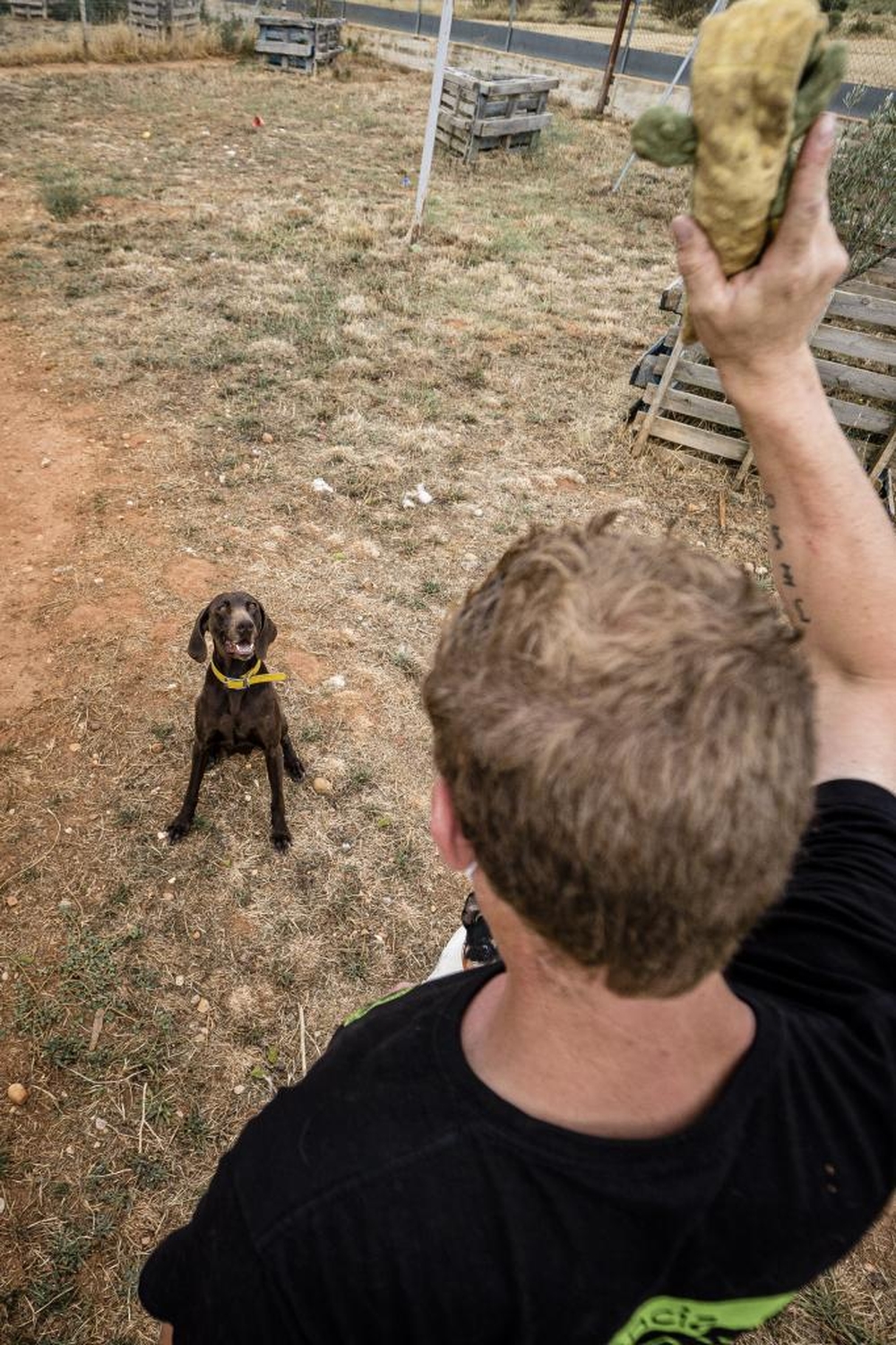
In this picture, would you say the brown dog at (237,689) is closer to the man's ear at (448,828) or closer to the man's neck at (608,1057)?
the man's ear at (448,828)

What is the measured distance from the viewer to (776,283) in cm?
108

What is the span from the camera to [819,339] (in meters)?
6.18

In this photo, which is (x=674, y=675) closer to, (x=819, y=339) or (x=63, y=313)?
(x=819, y=339)

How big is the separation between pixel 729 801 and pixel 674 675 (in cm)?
14

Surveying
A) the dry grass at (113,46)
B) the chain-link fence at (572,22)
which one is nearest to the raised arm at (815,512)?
the chain-link fence at (572,22)

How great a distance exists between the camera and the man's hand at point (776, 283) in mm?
1009

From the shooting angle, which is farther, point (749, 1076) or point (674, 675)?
point (749, 1076)

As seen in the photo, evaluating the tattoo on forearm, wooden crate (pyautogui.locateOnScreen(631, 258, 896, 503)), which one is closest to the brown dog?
the tattoo on forearm

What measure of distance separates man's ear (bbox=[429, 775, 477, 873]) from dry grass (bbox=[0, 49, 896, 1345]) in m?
2.44

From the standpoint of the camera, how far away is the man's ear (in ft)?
3.22

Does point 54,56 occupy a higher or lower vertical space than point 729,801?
lower

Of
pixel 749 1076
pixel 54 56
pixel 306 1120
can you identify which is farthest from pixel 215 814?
pixel 54 56

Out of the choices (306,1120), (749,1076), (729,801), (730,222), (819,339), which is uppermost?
(730,222)

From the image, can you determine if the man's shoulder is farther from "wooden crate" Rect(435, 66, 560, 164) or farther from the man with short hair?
"wooden crate" Rect(435, 66, 560, 164)
